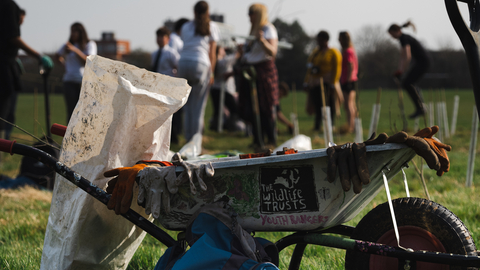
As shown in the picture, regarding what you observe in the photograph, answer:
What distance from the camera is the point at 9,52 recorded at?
15.2ft

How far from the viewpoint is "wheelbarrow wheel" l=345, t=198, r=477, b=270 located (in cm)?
158

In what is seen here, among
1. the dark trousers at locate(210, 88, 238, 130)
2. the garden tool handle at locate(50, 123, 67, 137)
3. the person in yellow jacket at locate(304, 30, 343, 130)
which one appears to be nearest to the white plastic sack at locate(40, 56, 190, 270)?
the garden tool handle at locate(50, 123, 67, 137)

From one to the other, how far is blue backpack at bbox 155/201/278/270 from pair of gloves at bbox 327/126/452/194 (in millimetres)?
425

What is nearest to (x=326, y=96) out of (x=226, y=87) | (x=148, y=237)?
(x=226, y=87)

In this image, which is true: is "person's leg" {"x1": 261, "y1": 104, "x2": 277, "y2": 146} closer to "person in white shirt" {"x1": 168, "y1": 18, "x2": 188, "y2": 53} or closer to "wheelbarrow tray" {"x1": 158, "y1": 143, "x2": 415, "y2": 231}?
"person in white shirt" {"x1": 168, "y1": 18, "x2": 188, "y2": 53}

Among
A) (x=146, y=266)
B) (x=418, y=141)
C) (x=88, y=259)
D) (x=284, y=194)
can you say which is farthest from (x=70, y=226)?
(x=418, y=141)

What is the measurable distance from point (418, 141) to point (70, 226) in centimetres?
152

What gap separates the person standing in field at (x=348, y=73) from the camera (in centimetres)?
863

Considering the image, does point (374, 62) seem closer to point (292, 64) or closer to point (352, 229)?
point (292, 64)

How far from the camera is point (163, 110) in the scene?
6.49ft

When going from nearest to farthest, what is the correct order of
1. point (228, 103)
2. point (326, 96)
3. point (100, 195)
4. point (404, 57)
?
point (100, 195) → point (326, 96) → point (404, 57) → point (228, 103)

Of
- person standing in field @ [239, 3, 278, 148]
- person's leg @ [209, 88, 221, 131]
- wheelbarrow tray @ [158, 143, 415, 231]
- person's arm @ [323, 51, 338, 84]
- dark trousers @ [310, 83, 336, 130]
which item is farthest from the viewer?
person's leg @ [209, 88, 221, 131]

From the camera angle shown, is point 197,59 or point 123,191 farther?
point 197,59

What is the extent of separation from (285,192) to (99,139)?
884 millimetres
